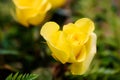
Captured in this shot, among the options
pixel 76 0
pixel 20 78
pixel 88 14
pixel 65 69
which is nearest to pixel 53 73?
pixel 65 69

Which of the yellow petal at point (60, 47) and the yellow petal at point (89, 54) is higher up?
the yellow petal at point (60, 47)

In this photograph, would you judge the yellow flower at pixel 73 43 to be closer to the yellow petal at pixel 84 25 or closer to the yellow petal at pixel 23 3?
the yellow petal at pixel 84 25

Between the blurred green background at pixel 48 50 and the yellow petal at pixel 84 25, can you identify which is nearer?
the yellow petal at pixel 84 25

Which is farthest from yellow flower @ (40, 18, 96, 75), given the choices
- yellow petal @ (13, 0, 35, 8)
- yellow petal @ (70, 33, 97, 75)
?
yellow petal @ (13, 0, 35, 8)

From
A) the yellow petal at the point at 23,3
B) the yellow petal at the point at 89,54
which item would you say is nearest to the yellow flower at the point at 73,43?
the yellow petal at the point at 89,54

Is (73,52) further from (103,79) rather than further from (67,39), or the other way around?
(103,79)

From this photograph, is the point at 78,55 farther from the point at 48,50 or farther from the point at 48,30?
the point at 48,50
